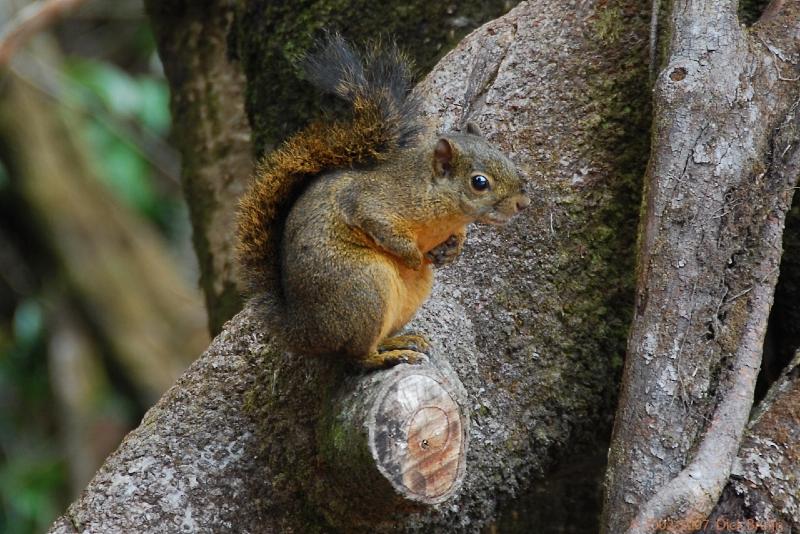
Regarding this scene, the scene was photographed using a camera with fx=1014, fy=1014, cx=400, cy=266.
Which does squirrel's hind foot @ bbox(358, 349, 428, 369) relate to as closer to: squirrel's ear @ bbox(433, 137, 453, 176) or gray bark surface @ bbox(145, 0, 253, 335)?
squirrel's ear @ bbox(433, 137, 453, 176)

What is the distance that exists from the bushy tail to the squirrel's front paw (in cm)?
21

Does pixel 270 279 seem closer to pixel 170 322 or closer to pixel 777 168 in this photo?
pixel 777 168

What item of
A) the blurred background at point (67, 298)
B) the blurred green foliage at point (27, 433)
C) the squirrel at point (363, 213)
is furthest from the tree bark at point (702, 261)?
the blurred green foliage at point (27, 433)

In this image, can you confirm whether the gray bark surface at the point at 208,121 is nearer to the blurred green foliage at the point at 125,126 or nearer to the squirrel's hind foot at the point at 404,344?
the squirrel's hind foot at the point at 404,344

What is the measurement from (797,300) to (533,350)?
0.69 metres

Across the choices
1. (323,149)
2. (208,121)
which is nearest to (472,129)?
(323,149)

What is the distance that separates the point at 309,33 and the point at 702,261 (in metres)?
1.35

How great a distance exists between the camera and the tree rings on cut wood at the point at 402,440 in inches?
63.7

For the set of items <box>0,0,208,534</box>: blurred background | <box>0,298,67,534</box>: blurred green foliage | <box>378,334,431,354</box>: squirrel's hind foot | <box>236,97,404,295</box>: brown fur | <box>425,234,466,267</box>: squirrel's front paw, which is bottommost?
<box>0,298,67,534</box>: blurred green foliage

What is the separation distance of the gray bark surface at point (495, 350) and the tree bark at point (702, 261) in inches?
8.1

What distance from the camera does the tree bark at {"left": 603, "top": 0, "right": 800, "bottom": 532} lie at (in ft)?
6.06

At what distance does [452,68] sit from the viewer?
2393 millimetres

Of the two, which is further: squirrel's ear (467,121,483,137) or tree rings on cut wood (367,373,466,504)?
squirrel's ear (467,121,483,137)

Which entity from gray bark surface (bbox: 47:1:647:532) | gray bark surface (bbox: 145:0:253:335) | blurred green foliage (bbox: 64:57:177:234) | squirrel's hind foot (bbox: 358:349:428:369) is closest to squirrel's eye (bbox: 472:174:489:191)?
gray bark surface (bbox: 47:1:647:532)
